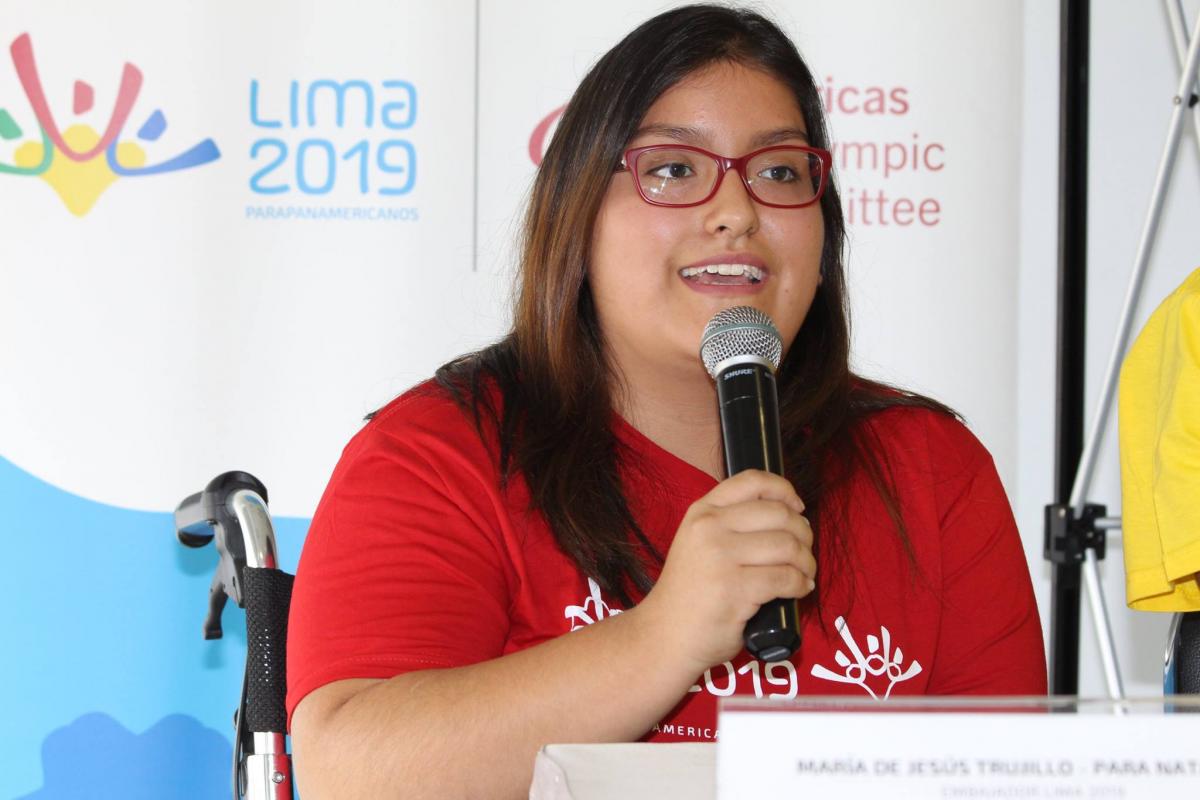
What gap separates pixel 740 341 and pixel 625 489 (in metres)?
0.31

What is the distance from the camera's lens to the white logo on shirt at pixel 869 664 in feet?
4.39

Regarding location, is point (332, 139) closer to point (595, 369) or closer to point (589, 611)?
point (595, 369)

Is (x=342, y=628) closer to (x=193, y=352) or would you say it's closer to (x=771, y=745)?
(x=771, y=745)

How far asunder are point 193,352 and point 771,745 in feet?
7.20

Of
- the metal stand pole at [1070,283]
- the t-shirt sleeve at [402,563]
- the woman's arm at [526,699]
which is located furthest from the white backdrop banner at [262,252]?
the woman's arm at [526,699]

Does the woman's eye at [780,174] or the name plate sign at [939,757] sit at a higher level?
the woman's eye at [780,174]

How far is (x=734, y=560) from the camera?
0.92m

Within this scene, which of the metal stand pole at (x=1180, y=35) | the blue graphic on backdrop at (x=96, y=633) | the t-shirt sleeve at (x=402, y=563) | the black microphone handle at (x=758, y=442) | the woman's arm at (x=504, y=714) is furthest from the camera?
the blue graphic on backdrop at (x=96, y=633)

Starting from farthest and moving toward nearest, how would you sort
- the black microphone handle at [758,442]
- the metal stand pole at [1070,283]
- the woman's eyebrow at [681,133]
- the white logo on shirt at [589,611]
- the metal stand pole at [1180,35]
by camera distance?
the metal stand pole at [1070,283] < the metal stand pole at [1180,35] < the woman's eyebrow at [681,133] < the white logo on shirt at [589,611] < the black microphone handle at [758,442]

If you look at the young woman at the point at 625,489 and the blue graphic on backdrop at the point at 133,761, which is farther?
the blue graphic on backdrop at the point at 133,761

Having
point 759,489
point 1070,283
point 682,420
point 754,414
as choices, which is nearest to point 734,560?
point 759,489

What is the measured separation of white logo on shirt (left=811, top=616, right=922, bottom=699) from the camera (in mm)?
1338

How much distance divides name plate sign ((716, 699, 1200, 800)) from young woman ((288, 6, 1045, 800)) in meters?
0.50

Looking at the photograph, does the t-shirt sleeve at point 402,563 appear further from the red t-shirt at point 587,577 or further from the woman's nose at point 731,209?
Answer: the woman's nose at point 731,209
